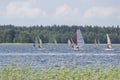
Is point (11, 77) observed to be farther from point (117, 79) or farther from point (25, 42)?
point (25, 42)

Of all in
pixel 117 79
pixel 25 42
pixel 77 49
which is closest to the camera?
pixel 117 79

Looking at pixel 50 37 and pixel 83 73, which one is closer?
pixel 83 73

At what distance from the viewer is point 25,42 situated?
188 m

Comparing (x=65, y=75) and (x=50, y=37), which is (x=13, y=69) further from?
(x=50, y=37)

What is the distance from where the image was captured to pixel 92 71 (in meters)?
23.9

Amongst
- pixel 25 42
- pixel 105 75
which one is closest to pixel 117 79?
pixel 105 75

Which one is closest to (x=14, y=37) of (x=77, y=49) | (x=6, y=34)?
(x=6, y=34)

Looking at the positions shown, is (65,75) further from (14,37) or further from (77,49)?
(14,37)

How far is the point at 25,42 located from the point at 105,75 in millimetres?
164570

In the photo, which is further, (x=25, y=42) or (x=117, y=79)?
(x=25, y=42)

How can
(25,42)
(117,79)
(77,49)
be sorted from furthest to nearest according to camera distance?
(25,42) < (77,49) < (117,79)

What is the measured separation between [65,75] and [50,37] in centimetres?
17595

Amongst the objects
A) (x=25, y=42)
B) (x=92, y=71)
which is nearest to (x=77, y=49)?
(x=92, y=71)

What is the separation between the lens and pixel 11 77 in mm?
23375
